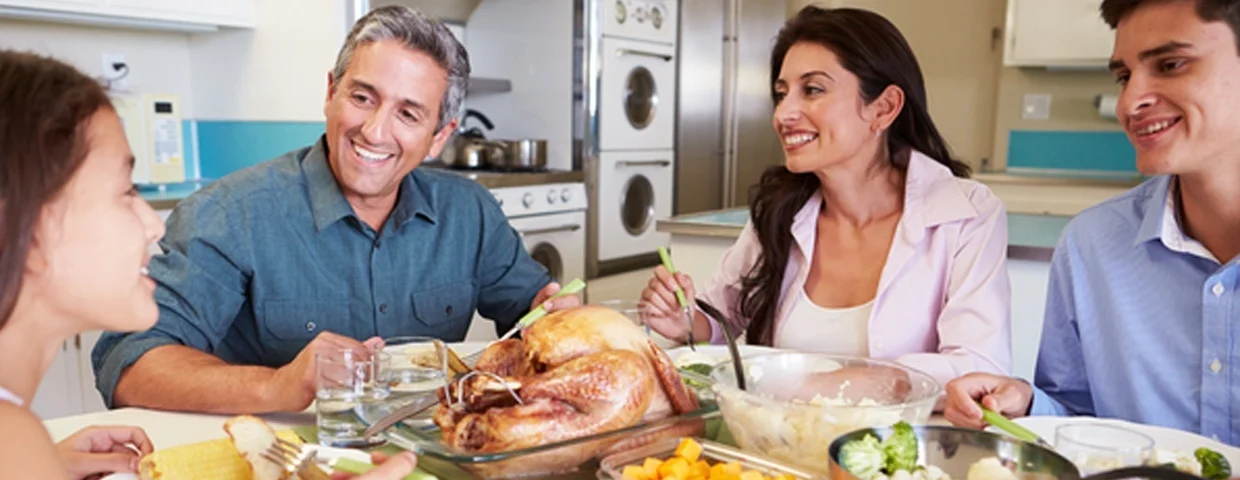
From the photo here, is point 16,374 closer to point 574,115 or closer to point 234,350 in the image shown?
point 234,350

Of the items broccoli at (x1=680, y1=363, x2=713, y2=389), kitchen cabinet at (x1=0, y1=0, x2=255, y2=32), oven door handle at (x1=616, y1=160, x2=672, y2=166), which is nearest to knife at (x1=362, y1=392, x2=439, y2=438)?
broccoli at (x1=680, y1=363, x2=713, y2=389)

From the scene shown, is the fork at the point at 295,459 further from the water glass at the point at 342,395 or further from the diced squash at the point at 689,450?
the diced squash at the point at 689,450

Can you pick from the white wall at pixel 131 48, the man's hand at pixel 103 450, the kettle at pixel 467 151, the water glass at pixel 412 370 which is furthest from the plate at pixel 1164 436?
the kettle at pixel 467 151

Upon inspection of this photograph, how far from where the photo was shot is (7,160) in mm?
693

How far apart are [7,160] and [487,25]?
4.09 m

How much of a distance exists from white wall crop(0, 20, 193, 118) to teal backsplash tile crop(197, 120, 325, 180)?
143 mm

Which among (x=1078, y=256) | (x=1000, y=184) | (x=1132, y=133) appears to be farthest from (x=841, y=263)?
(x=1000, y=184)

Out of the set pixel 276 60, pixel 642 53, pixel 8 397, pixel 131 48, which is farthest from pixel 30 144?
pixel 642 53

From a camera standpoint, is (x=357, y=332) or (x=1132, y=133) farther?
(x=357, y=332)

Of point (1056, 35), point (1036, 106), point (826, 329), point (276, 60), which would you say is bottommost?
point (826, 329)

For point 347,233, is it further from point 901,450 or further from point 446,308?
point 901,450

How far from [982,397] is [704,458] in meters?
0.46

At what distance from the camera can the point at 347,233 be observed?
1.65 meters

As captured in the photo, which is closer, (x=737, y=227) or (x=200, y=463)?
(x=200, y=463)
